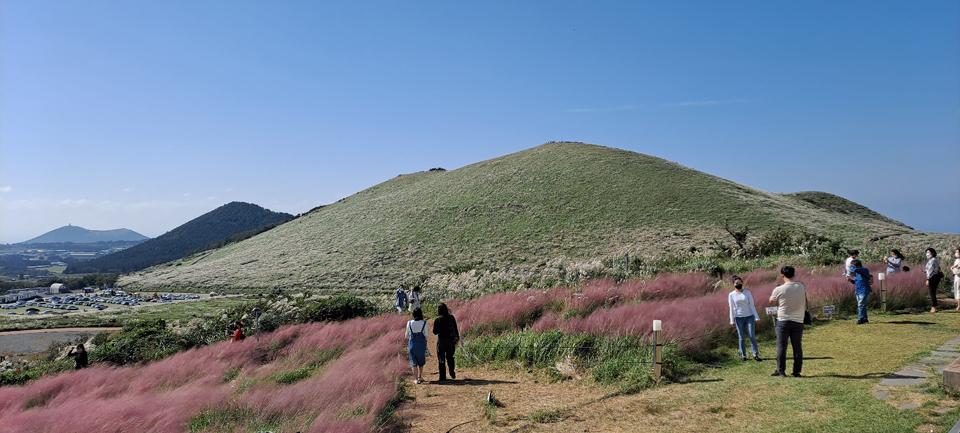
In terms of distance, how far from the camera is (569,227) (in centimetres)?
5934

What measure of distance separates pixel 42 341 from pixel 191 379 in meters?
33.8

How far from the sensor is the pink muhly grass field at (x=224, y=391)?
684cm

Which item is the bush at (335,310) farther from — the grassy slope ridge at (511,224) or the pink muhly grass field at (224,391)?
the grassy slope ridge at (511,224)

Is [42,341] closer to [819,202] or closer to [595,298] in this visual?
[595,298]

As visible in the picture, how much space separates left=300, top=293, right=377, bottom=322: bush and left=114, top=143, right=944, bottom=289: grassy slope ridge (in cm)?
1182

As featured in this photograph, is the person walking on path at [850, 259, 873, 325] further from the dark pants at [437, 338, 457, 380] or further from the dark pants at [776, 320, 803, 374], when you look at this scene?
the dark pants at [437, 338, 457, 380]

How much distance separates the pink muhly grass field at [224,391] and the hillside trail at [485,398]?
0.62 m

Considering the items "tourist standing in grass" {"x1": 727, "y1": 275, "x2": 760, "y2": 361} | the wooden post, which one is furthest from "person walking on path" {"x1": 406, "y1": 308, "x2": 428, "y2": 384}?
Result: "tourist standing in grass" {"x1": 727, "y1": 275, "x2": 760, "y2": 361}

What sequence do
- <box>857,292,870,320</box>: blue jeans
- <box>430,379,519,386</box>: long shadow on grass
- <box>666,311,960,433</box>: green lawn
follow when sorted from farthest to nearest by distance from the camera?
<box>857,292,870,320</box>: blue jeans < <box>430,379,519,386</box>: long shadow on grass < <box>666,311,960,433</box>: green lawn

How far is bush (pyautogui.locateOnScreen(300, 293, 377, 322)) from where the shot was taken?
20.0 metres

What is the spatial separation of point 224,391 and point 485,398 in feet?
13.7

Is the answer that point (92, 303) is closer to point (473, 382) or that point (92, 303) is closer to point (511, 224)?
point (511, 224)

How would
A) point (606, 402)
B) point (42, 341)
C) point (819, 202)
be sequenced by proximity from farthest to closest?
point (819, 202) → point (42, 341) → point (606, 402)

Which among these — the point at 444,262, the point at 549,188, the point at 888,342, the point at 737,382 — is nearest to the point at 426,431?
the point at 737,382
